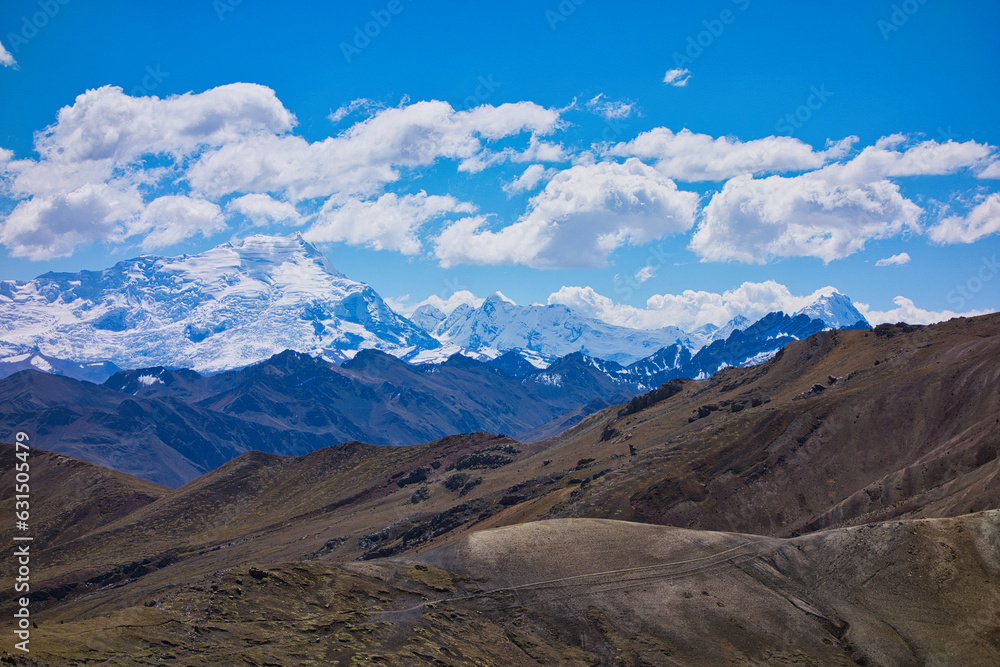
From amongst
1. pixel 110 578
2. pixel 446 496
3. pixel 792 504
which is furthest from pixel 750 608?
pixel 110 578

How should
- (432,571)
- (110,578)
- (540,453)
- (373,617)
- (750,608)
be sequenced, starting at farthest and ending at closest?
(540,453) → (110,578) → (432,571) → (750,608) → (373,617)

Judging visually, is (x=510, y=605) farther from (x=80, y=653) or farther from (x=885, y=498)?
(x=885, y=498)

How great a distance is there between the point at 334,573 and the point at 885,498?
68.3 metres

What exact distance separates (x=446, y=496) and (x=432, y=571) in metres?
110

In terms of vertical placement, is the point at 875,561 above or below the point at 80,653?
below

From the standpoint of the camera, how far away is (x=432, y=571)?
60.7m

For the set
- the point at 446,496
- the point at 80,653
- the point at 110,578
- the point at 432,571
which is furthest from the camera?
the point at 446,496

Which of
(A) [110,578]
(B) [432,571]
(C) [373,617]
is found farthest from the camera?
(A) [110,578]

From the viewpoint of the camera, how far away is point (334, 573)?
58.1m

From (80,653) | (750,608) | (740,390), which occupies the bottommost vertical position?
(750,608)

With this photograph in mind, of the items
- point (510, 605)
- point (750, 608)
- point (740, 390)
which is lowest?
point (750, 608)

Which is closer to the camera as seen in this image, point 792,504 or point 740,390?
point 792,504

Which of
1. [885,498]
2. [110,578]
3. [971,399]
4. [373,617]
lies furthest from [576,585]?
[110,578]

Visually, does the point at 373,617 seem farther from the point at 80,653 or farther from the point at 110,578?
the point at 110,578
